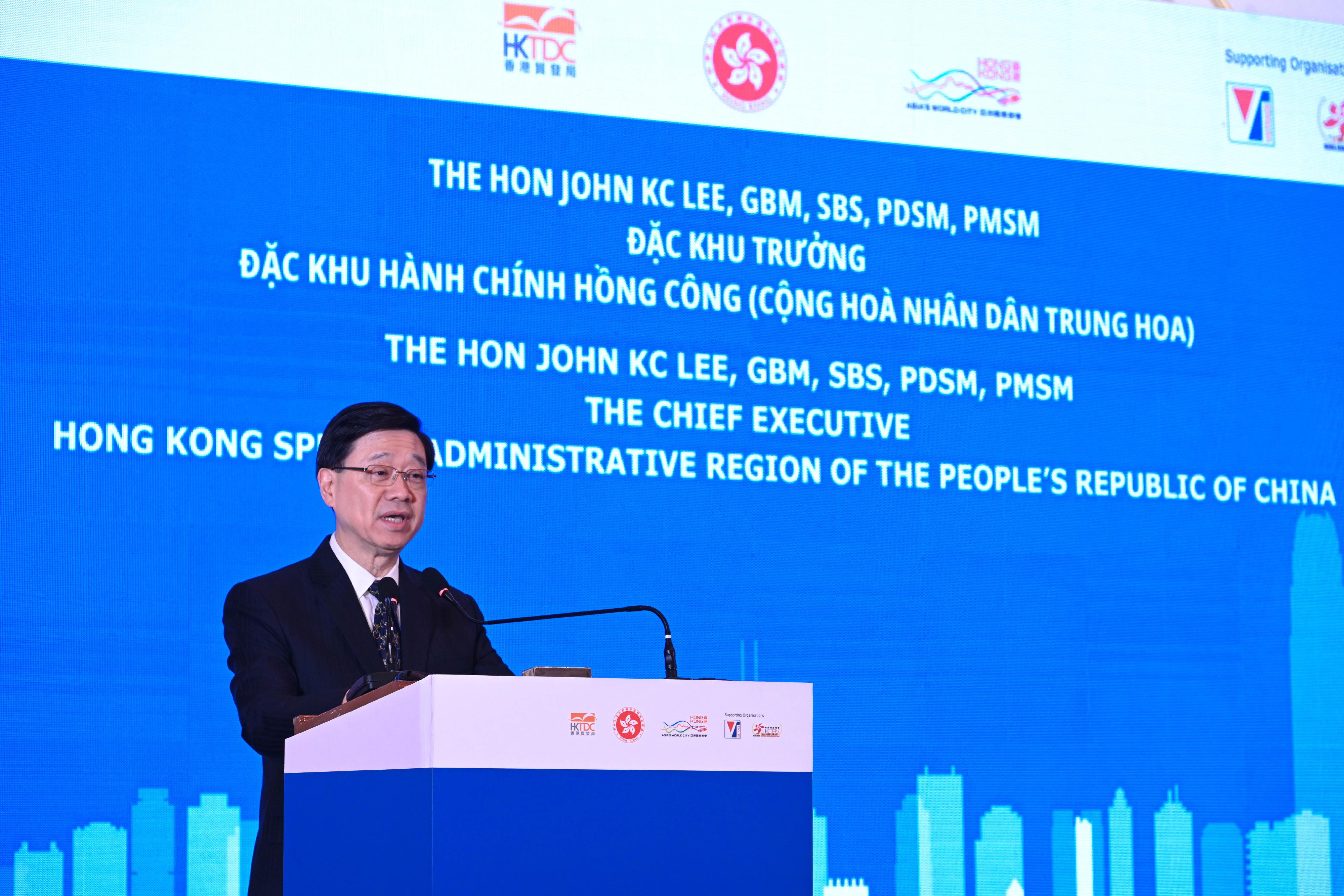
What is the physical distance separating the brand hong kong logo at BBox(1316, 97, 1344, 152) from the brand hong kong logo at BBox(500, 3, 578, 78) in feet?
7.41

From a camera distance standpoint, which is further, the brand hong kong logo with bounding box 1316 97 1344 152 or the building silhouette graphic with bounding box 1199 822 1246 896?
the brand hong kong logo with bounding box 1316 97 1344 152

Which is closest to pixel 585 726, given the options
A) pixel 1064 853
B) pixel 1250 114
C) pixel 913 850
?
pixel 913 850

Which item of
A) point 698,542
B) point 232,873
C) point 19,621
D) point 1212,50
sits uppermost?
point 1212,50

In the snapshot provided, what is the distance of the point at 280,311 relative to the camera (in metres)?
3.40

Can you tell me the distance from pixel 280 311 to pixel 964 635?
6.19 ft

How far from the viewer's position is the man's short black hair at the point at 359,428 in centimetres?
233

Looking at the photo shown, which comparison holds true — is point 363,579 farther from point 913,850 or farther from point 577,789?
point 913,850

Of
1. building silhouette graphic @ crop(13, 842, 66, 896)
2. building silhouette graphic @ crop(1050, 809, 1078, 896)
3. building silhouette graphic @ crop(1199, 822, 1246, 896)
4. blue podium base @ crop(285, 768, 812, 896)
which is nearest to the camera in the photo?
blue podium base @ crop(285, 768, 812, 896)

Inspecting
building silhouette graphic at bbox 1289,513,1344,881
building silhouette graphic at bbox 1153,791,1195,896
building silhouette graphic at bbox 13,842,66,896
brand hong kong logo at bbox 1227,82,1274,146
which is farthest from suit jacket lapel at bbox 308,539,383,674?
brand hong kong logo at bbox 1227,82,1274,146

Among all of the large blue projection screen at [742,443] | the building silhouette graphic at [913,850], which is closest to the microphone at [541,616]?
the large blue projection screen at [742,443]

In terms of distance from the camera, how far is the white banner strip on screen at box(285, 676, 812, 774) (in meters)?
1.55

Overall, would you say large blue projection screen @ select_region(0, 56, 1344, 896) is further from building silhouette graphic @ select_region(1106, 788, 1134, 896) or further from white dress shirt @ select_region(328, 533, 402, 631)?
white dress shirt @ select_region(328, 533, 402, 631)

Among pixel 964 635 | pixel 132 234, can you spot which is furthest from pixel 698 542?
pixel 132 234

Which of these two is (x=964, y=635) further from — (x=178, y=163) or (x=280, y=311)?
(x=178, y=163)
